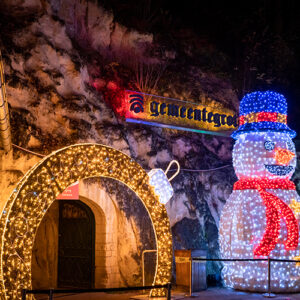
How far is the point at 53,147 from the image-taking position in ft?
39.3

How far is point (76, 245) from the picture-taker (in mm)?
13430

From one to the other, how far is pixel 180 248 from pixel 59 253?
3.45 meters

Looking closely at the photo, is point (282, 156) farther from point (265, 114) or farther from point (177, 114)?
point (177, 114)

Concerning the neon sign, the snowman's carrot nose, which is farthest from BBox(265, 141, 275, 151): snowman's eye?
the neon sign

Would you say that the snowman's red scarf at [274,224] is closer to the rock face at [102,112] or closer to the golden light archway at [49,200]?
the golden light archway at [49,200]

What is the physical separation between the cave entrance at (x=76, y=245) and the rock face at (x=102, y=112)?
1.78ft

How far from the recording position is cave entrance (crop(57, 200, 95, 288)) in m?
13.0

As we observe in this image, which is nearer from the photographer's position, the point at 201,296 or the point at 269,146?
the point at 201,296

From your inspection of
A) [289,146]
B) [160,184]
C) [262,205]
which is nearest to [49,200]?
[160,184]

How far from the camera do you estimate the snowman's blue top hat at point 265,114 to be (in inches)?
495

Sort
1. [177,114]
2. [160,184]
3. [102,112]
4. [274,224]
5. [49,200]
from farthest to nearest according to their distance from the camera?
[177,114] < [102,112] < [274,224] < [160,184] < [49,200]

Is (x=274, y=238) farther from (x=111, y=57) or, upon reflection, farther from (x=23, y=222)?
(x=111, y=57)

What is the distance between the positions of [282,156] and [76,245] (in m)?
5.98

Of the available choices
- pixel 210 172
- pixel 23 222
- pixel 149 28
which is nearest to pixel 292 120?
pixel 210 172
